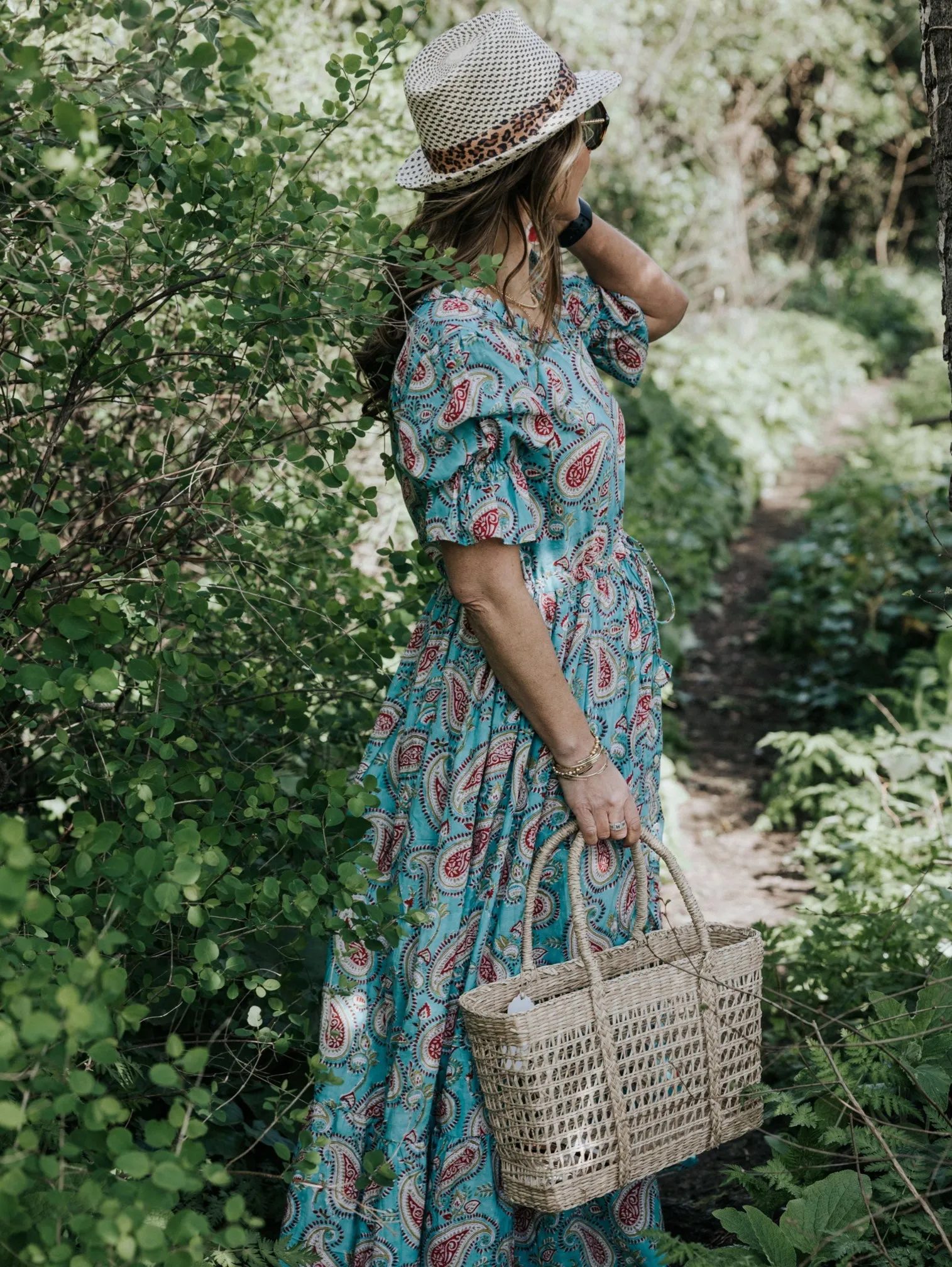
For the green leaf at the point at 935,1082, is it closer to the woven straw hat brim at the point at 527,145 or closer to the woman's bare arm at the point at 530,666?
the woman's bare arm at the point at 530,666

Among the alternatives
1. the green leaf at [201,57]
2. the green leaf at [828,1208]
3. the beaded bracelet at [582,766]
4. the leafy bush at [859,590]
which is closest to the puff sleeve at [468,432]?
the beaded bracelet at [582,766]

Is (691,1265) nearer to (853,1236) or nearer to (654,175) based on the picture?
(853,1236)

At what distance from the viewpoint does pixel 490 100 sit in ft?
6.32

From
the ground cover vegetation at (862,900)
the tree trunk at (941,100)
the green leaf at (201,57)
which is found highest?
the green leaf at (201,57)

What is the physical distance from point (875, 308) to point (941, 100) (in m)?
14.9

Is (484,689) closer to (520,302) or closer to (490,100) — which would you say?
(520,302)

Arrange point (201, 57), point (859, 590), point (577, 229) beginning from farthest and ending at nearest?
point (859, 590) → point (577, 229) → point (201, 57)

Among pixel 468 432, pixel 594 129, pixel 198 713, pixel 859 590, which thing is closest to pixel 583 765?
pixel 468 432

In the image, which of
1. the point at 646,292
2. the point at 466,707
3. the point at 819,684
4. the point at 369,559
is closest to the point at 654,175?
the point at 819,684

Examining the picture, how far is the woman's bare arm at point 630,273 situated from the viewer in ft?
7.86

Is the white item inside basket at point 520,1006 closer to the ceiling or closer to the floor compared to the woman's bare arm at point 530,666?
closer to the floor

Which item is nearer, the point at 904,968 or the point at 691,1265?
the point at 691,1265

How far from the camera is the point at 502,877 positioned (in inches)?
83.4

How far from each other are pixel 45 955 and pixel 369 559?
320cm
